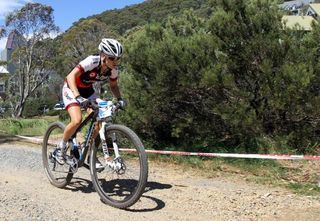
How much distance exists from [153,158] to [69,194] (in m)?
2.56

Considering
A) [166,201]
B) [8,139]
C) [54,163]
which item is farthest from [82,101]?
[8,139]

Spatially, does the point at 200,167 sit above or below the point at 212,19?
below

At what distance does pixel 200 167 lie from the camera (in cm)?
740

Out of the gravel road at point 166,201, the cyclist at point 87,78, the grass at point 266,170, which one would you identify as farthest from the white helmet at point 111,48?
the grass at point 266,170

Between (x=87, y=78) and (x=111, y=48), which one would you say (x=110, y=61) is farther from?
(x=87, y=78)

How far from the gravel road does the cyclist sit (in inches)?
30.6

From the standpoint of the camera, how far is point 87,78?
19.1ft

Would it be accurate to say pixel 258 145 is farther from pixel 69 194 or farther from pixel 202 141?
pixel 69 194

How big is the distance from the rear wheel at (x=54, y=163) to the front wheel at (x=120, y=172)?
2.23ft

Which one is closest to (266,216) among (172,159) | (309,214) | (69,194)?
(309,214)

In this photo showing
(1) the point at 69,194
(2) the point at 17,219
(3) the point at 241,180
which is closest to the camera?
(2) the point at 17,219

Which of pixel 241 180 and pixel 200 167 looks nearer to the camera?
pixel 241 180

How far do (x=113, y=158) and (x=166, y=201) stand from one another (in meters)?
0.82

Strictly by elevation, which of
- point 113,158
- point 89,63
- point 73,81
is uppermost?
point 89,63
